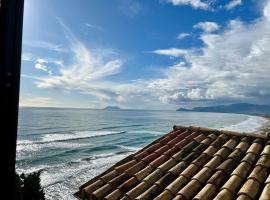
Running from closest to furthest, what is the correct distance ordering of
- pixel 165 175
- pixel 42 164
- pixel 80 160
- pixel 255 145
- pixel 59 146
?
pixel 165 175
pixel 255 145
pixel 42 164
pixel 80 160
pixel 59 146

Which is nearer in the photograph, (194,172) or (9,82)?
(9,82)

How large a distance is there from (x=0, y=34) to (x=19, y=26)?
12cm

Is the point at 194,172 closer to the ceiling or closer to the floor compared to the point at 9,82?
closer to the floor

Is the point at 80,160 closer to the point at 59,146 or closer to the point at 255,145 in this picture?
the point at 59,146

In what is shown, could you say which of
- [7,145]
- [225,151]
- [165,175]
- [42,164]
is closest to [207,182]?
[165,175]

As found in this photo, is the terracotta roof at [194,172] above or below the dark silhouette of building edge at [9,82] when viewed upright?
below

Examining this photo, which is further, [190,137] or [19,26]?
[190,137]

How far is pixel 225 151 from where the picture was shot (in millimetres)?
6438

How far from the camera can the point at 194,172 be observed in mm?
5711

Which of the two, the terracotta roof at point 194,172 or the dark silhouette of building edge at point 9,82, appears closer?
the dark silhouette of building edge at point 9,82

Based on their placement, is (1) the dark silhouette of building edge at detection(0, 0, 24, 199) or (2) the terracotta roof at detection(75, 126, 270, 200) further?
(2) the terracotta roof at detection(75, 126, 270, 200)

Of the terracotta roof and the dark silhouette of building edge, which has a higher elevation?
the dark silhouette of building edge

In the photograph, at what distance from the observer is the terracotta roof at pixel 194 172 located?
490 centimetres

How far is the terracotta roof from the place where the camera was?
16.1 ft
